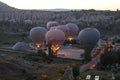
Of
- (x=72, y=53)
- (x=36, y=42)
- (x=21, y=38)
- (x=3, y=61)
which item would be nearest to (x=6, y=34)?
(x=21, y=38)

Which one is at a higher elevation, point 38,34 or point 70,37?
point 38,34

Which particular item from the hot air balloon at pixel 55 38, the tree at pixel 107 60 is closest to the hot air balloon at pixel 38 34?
the hot air balloon at pixel 55 38

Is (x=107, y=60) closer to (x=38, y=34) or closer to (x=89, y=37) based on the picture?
(x=89, y=37)

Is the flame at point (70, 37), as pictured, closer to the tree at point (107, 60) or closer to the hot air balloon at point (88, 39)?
the hot air balloon at point (88, 39)

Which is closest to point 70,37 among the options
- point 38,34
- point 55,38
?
point 38,34

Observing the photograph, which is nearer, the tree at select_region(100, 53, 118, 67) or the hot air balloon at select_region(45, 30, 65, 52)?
the tree at select_region(100, 53, 118, 67)

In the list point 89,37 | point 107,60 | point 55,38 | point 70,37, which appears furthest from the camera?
point 70,37

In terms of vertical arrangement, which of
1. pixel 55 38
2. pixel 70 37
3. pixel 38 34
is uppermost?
pixel 55 38

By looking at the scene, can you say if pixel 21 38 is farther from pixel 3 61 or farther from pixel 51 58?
pixel 3 61

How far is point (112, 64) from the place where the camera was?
51.1 m

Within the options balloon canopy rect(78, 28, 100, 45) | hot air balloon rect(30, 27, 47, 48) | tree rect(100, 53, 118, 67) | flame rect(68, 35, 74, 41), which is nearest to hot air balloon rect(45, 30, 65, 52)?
balloon canopy rect(78, 28, 100, 45)

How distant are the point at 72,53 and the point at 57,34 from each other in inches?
328

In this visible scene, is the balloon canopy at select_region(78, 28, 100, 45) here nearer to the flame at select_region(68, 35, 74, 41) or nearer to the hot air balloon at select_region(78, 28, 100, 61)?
the hot air balloon at select_region(78, 28, 100, 61)

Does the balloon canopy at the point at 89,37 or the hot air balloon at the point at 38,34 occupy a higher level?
the balloon canopy at the point at 89,37
